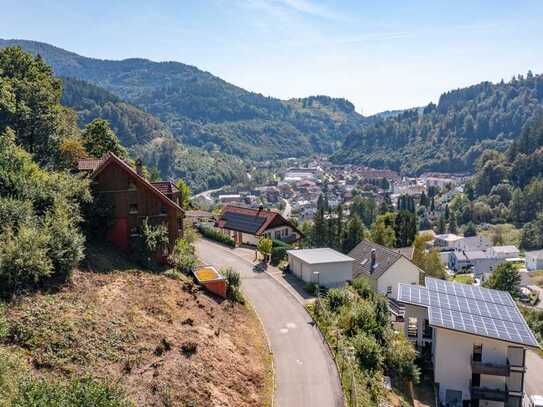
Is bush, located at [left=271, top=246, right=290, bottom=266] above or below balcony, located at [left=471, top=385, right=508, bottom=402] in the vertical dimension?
above

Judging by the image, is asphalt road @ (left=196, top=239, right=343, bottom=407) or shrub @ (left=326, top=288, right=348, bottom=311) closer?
asphalt road @ (left=196, top=239, right=343, bottom=407)

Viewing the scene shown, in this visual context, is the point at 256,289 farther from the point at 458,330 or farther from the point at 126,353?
the point at 126,353

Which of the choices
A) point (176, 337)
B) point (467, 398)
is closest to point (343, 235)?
point (467, 398)

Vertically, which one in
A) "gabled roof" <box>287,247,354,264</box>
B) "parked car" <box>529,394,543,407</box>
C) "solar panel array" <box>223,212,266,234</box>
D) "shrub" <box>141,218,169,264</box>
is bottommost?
"parked car" <box>529,394,543,407</box>

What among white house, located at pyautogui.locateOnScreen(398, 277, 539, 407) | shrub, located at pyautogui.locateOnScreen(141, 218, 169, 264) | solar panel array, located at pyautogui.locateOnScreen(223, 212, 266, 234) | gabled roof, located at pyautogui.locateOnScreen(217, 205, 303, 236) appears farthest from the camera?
solar panel array, located at pyautogui.locateOnScreen(223, 212, 266, 234)

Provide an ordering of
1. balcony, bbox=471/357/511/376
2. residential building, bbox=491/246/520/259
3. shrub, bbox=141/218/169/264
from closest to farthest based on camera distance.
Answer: balcony, bbox=471/357/511/376 → shrub, bbox=141/218/169/264 → residential building, bbox=491/246/520/259

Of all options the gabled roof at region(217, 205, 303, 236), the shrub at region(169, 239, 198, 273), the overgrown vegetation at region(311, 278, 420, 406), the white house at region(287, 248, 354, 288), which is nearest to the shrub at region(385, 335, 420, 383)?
the overgrown vegetation at region(311, 278, 420, 406)

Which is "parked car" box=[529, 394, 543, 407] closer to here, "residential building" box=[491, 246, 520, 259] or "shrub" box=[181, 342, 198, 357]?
"shrub" box=[181, 342, 198, 357]

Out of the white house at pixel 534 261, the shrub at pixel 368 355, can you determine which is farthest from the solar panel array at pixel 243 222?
the white house at pixel 534 261
